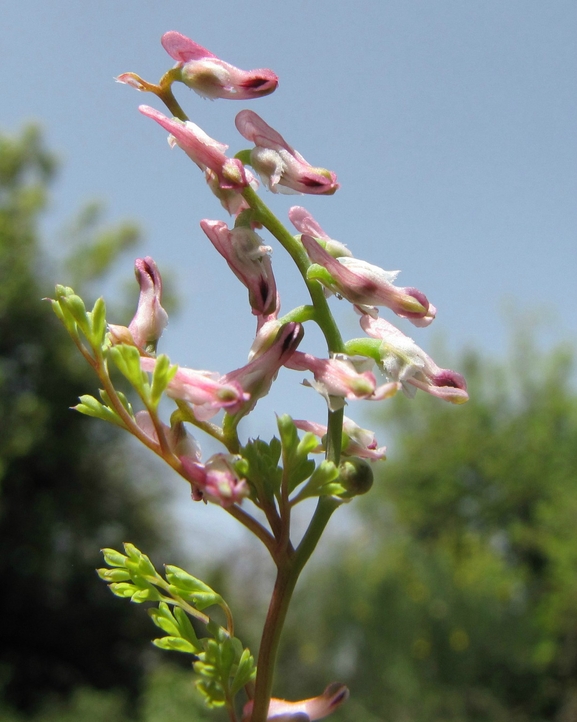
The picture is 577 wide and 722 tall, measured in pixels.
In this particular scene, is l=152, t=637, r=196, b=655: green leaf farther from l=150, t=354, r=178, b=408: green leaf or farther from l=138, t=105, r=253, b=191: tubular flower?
l=138, t=105, r=253, b=191: tubular flower

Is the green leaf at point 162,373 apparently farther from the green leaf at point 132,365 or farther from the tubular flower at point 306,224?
the tubular flower at point 306,224

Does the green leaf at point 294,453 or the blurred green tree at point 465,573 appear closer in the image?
the green leaf at point 294,453

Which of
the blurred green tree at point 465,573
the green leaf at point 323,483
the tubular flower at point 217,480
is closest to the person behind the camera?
the tubular flower at point 217,480

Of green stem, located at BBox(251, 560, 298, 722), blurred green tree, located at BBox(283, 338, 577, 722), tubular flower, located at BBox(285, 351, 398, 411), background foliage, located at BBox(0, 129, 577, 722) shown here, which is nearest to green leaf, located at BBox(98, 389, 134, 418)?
tubular flower, located at BBox(285, 351, 398, 411)

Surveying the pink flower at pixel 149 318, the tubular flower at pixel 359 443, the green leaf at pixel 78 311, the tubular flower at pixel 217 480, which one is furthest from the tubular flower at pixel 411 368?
the green leaf at pixel 78 311

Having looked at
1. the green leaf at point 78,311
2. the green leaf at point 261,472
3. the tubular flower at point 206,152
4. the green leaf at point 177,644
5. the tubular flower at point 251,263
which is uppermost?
the tubular flower at point 206,152

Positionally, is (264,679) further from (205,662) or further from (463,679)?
(463,679)

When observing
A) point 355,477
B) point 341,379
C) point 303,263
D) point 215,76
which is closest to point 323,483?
point 355,477

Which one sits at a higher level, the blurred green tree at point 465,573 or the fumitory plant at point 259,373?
the fumitory plant at point 259,373

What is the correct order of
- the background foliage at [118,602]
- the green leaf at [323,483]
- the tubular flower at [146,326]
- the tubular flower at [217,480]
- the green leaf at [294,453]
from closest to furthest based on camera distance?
the tubular flower at [217,480] → the green leaf at [323,483] → the green leaf at [294,453] → the tubular flower at [146,326] → the background foliage at [118,602]

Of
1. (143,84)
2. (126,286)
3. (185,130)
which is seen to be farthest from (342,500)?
(126,286)
